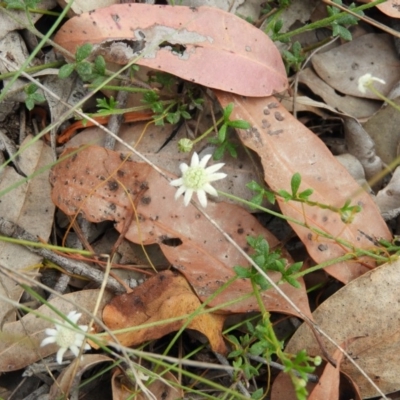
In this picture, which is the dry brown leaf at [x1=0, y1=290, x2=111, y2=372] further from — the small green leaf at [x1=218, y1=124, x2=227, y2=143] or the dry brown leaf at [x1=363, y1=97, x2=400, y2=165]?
the dry brown leaf at [x1=363, y1=97, x2=400, y2=165]

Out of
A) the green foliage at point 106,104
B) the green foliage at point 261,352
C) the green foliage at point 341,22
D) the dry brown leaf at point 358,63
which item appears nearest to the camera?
the green foliage at point 261,352

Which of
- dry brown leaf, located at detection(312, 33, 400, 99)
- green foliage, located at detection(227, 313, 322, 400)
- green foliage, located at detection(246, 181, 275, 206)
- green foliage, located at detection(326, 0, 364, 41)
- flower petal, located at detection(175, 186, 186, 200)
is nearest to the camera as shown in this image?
green foliage, located at detection(227, 313, 322, 400)

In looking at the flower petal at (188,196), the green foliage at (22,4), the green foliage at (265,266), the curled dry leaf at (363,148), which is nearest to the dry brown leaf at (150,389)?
the green foliage at (265,266)

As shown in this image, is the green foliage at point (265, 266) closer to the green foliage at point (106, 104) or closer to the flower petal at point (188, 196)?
the flower petal at point (188, 196)

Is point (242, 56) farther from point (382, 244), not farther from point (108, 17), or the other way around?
point (382, 244)

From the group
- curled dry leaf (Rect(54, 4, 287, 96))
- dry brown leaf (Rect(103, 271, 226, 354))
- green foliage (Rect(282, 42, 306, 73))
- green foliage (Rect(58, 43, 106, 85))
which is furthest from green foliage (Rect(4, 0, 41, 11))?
dry brown leaf (Rect(103, 271, 226, 354))

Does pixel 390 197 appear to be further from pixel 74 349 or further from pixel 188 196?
pixel 74 349
